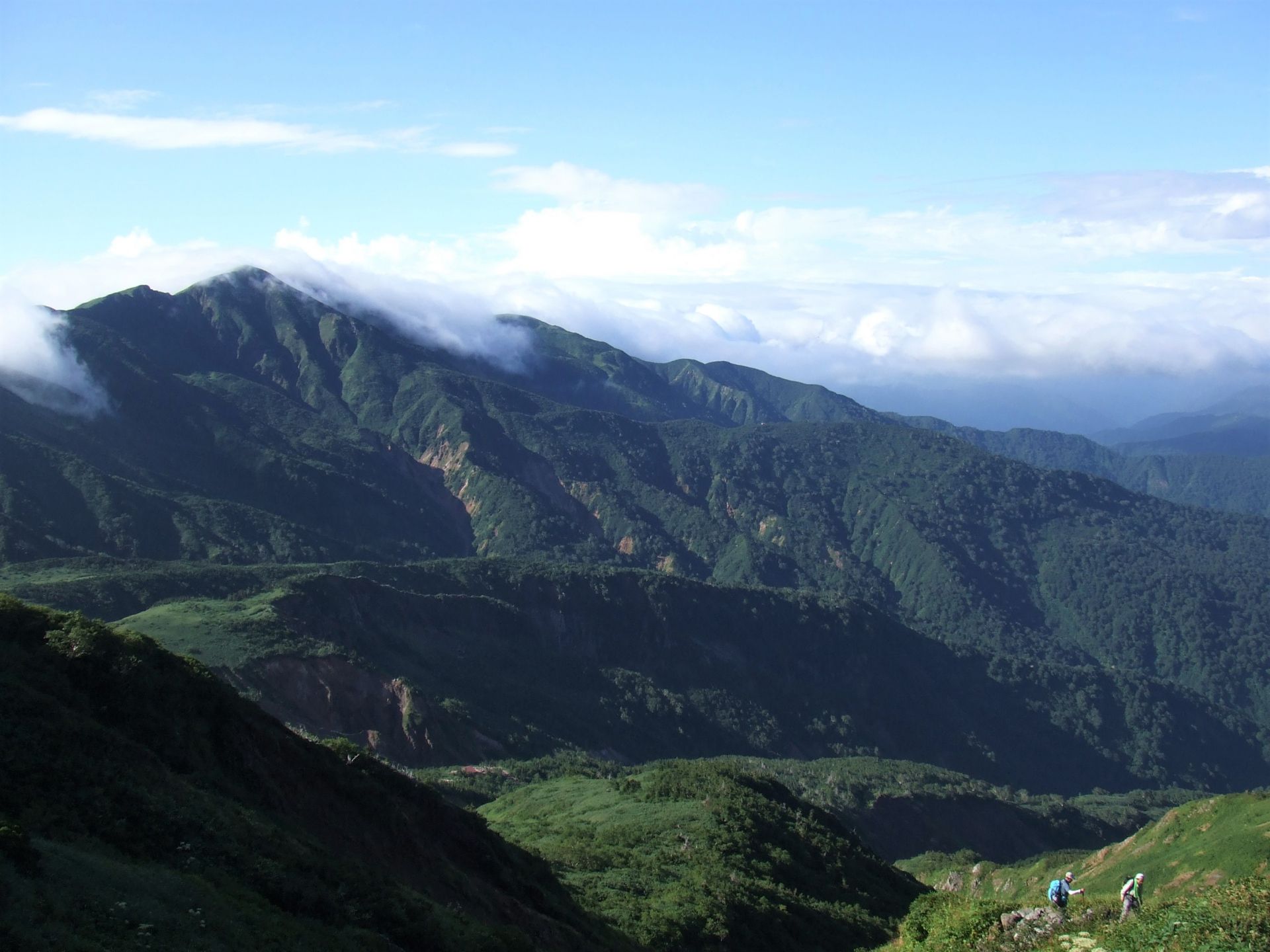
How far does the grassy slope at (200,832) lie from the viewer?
27.0 meters

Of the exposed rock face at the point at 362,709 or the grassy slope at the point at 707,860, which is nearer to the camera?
the grassy slope at the point at 707,860

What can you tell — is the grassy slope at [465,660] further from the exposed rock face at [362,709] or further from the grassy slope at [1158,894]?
the grassy slope at [1158,894]

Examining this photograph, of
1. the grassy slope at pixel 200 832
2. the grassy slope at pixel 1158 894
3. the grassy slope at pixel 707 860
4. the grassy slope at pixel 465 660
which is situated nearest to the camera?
the grassy slope at pixel 200 832

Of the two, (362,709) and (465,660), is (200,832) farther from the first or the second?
(465,660)

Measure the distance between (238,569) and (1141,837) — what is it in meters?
126

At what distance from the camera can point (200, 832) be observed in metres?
34.3

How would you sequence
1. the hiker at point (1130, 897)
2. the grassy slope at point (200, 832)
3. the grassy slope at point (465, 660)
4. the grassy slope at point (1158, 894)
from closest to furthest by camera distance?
the grassy slope at point (200, 832) → the grassy slope at point (1158, 894) → the hiker at point (1130, 897) → the grassy slope at point (465, 660)

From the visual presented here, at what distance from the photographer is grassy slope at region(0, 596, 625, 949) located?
88.5 feet

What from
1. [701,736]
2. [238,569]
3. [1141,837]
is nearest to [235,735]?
[1141,837]

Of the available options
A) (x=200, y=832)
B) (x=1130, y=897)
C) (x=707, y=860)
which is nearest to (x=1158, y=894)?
(x=707, y=860)

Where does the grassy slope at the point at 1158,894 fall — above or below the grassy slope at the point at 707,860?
above

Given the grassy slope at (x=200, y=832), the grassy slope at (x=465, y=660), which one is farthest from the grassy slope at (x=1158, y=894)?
the grassy slope at (x=465, y=660)

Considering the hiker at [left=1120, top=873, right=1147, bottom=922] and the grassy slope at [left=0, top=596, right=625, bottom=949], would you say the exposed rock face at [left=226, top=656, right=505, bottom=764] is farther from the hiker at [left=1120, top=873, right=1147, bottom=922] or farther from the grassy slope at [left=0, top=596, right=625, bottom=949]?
the hiker at [left=1120, top=873, right=1147, bottom=922]

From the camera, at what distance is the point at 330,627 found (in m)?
141
